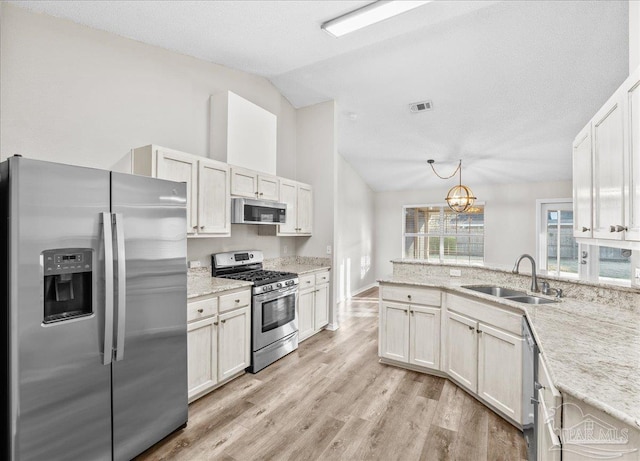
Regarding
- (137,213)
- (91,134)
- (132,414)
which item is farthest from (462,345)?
(91,134)

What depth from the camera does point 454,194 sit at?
524 cm

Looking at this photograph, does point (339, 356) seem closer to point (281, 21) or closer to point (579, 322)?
point (579, 322)

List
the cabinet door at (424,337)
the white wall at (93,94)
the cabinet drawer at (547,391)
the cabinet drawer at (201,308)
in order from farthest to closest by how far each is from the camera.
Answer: the cabinet door at (424,337) < the cabinet drawer at (201,308) < the white wall at (93,94) < the cabinet drawer at (547,391)

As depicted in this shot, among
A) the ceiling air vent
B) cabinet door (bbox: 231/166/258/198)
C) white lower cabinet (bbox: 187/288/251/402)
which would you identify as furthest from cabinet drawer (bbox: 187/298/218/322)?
the ceiling air vent

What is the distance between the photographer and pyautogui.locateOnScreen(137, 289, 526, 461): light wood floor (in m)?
2.05

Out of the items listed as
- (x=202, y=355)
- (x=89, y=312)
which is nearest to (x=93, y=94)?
(x=89, y=312)

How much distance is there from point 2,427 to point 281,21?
3461 millimetres

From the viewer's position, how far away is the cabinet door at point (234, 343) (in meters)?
2.81

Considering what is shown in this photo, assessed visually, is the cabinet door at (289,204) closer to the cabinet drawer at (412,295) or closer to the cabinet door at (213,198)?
the cabinet door at (213,198)

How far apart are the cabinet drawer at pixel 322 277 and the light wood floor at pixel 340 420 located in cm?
123

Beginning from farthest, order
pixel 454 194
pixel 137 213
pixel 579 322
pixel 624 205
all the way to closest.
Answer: pixel 454 194, pixel 137 213, pixel 579 322, pixel 624 205

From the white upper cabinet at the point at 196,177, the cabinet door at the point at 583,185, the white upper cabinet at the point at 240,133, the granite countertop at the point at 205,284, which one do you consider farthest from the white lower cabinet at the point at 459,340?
the white upper cabinet at the point at 240,133

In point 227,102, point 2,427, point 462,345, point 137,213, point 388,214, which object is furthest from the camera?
point 388,214

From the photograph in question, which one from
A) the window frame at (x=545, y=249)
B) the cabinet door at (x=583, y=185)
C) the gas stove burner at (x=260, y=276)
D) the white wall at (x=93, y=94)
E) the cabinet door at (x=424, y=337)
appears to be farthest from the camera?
the window frame at (x=545, y=249)
